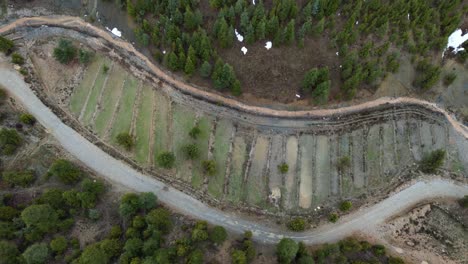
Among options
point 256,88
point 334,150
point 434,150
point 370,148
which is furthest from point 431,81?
point 256,88

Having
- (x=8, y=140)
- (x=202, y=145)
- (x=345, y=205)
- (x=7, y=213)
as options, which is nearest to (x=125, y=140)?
(x=202, y=145)

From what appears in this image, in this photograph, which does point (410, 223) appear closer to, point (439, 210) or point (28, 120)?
point (439, 210)

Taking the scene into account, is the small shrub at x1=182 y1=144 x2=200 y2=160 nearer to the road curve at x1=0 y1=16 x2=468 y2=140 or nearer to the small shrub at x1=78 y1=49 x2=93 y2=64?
the road curve at x1=0 y1=16 x2=468 y2=140

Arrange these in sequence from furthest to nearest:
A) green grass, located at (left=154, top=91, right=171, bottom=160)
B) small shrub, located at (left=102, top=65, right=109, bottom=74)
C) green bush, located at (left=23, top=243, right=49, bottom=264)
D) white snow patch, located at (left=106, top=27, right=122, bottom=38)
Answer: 1. white snow patch, located at (left=106, top=27, right=122, bottom=38)
2. small shrub, located at (left=102, top=65, right=109, bottom=74)
3. green grass, located at (left=154, top=91, right=171, bottom=160)
4. green bush, located at (left=23, top=243, right=49, bottom=264)

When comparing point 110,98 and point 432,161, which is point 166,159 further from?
point 432,161

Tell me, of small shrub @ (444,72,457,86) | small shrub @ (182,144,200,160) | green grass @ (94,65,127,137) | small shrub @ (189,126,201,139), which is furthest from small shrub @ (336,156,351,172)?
green grass @ (94,65,127,137)

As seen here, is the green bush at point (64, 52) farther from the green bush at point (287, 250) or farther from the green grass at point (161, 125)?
the green bush at point (287, 250)
